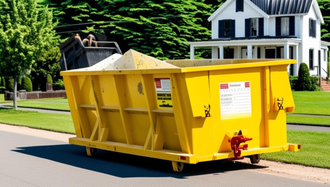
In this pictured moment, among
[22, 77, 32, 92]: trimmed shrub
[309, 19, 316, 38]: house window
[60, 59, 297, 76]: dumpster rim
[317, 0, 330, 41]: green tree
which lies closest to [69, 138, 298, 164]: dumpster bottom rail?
[60, 59, 297, 76]: dumpster rim

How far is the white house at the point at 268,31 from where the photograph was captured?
4272cm

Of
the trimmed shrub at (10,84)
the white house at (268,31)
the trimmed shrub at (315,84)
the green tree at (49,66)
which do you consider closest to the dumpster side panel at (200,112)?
the trimmed shrub at (315,84)

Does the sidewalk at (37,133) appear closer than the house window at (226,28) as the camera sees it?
Yes

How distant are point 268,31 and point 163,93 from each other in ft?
117

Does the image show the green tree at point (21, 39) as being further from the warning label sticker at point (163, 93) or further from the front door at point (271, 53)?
the front door at point (271, 53)

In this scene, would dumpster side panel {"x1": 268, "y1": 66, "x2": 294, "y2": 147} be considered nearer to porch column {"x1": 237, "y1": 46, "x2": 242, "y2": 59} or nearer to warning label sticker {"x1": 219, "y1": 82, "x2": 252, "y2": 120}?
warning label sticker {"x1": 219, "y1": 82, "x2": 252, "y2": 120}

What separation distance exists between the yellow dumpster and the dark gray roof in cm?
3423

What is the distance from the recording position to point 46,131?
17.8 m

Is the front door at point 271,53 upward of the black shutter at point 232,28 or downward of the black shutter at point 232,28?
downward

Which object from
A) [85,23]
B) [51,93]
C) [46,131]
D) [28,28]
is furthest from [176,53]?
[46,131]

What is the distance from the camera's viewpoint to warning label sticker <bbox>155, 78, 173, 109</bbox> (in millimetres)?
A: 9284

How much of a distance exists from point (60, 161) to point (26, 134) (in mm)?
6021

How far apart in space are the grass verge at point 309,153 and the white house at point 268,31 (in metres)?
27.7

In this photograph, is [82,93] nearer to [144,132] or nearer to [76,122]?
[76,122]
